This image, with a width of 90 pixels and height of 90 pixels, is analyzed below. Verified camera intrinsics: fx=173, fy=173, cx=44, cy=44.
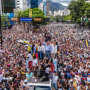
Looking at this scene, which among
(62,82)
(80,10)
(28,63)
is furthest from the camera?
(80,10)

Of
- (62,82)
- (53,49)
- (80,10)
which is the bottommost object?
(62,82)

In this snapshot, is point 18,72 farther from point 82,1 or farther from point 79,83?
point 82,1

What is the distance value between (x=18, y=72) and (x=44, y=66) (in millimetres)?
2002

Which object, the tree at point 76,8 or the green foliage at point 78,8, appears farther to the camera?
the tree at point 76,8

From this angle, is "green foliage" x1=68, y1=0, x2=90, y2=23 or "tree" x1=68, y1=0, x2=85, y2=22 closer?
"green foliage" x1=68, y1=0, x2=90, y2=23

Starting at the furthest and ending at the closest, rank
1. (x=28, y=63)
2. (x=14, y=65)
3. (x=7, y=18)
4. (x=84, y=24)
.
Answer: (x=84, y=24), (x=7, y=18), (x=14, y=65), (x=28, y=63)

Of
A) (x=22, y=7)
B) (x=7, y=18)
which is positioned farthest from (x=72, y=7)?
(x=7, y=18)

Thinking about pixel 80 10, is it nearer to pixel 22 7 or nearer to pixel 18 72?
pixel 22 7

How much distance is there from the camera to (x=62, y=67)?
8258mm

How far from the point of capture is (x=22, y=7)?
43.0m

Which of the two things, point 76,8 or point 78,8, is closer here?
point 78,8

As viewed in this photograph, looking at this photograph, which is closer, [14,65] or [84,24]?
[14,65]

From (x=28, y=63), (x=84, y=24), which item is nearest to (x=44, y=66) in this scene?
(x=28, y=63)

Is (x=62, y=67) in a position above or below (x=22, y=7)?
below
